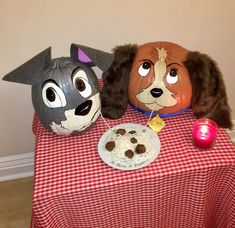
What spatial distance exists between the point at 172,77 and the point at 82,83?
274 millimetres

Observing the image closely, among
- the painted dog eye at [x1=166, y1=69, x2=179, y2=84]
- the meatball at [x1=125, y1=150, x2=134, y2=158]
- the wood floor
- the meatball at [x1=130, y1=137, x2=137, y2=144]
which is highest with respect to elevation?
the painted dog eye at [x1=166, y1=69, x2=179, y2=84]

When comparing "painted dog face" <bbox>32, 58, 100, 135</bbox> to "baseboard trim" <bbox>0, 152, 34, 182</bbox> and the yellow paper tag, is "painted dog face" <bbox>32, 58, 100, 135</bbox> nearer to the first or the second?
the yellow paper tag

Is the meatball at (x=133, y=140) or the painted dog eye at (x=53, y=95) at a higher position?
the painted dog eye at (x=53, y=95)

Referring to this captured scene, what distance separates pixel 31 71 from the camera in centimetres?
93

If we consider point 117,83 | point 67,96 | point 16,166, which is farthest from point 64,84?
point 16,166

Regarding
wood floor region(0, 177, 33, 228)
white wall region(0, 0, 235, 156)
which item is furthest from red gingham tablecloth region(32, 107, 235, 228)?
wood floor region(0, 177, 33, 228)

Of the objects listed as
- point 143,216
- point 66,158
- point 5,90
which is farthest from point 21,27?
point 143,216

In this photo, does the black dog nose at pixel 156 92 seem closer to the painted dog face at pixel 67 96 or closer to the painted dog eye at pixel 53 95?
the painted dog face at pixel 67 96

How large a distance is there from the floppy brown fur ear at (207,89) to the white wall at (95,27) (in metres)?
0.39

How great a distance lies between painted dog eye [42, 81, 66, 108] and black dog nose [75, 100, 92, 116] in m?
0.05

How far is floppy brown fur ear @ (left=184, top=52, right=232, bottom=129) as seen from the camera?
103 centimetres

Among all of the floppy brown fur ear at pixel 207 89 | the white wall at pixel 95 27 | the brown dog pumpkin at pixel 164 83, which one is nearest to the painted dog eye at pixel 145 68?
the brown dog pumpkin at pixel 164 83

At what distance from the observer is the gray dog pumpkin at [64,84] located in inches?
36.9

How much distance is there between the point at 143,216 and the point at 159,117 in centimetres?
32
